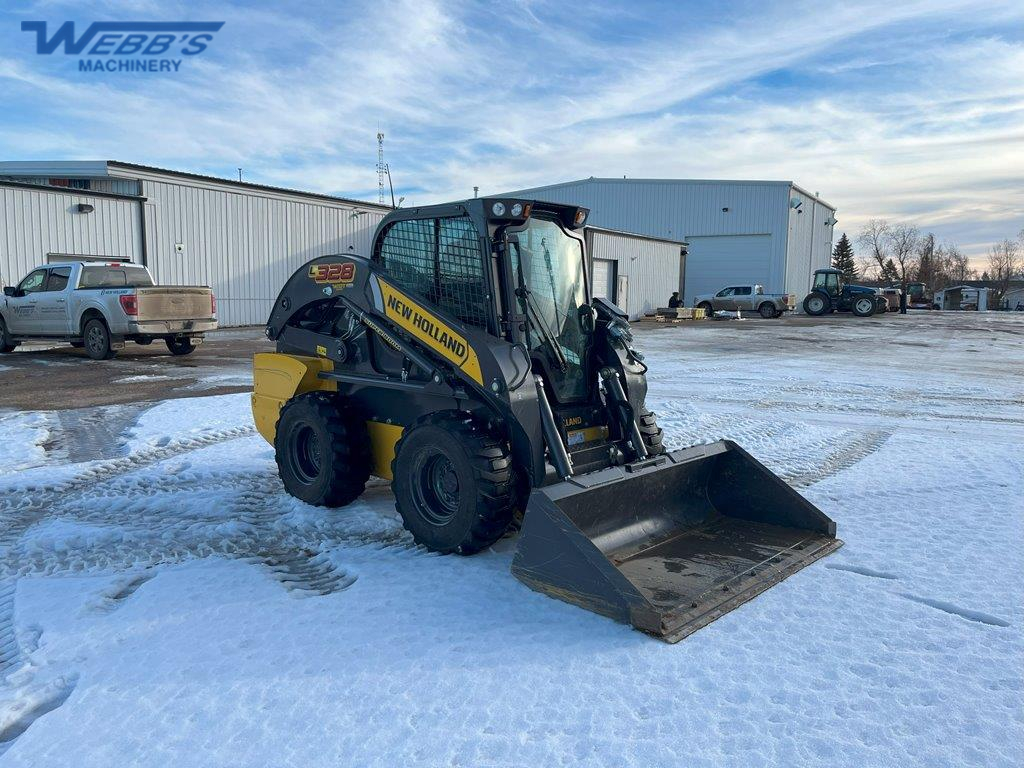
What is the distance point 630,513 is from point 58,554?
348 centimetres

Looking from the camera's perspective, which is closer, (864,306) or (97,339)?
(97,339)

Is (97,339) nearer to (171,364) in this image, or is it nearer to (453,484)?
(171,364)

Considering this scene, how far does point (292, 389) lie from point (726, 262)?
138 feet

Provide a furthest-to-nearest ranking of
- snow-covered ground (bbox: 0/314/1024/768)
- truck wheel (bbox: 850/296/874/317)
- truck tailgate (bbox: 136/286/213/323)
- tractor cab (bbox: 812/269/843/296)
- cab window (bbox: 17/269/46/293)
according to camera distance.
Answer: tractor cab (bbox: 812/269/843/296) < truck wheel (bbox: 850/296/874/317) < cab window (bbox: 17/269/46/293) < truck tailgate (bbox: 136/286/213/323) < snow-covered ground (bbox: 0/314/1024/768)

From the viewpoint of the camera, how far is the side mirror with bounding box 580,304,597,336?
5.11 m

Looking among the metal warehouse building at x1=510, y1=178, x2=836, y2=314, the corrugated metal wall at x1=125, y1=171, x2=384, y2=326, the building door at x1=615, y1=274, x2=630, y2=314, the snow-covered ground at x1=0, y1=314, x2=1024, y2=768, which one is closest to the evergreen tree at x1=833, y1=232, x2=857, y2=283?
the metal warehouse building at x1=510, y1=178, x2=836, y2=314

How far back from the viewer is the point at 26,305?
49.8 feet

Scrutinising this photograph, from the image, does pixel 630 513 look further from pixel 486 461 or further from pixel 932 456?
pixel 932 456

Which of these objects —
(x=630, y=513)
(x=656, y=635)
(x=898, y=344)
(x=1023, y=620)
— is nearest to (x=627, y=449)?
(x=630, y=513)

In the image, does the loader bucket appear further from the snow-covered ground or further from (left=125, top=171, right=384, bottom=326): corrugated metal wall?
(left=125, top=171, right=384, bottom=326): corrugated metal wall

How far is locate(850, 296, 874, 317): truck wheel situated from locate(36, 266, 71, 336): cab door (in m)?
36.4

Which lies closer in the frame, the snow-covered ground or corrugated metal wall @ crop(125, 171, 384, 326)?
the snow-covered ground

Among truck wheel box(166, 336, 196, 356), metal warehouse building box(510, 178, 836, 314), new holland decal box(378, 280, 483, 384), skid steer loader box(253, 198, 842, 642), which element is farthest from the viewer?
metal warehouse building box(510, 178, 836, 314)

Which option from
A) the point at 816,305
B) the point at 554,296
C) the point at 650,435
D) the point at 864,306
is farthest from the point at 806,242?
the point at 554,296
